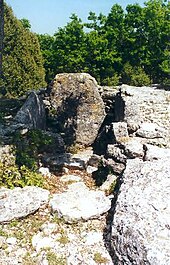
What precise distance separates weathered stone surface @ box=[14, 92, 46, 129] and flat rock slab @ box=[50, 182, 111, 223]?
3.60 meters

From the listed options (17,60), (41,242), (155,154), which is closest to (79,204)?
(41,242)

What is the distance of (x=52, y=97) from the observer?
11.8m

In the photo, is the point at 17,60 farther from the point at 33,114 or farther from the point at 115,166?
the point at 115,166

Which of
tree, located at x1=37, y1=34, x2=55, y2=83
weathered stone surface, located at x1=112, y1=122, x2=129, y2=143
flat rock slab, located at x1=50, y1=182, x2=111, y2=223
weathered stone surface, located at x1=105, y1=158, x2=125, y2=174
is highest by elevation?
tree, located at x1=37, y1=34, x2=55, y2=83

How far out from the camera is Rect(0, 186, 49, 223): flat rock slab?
6273mm

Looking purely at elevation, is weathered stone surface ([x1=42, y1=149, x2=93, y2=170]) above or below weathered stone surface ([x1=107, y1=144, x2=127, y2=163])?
below

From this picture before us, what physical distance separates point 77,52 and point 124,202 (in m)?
15.4

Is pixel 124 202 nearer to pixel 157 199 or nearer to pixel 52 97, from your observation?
pixel 157 199

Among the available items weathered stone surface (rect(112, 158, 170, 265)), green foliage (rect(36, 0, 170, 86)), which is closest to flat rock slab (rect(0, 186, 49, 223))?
weathered stone surface (rect(112, 158, 170, 265))

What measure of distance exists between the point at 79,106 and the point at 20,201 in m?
5.54

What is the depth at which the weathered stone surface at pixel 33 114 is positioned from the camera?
1037 cm

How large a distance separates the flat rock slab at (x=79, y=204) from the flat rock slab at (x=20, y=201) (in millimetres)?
262

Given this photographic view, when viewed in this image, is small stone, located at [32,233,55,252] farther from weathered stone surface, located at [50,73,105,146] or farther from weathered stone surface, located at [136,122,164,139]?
weathered stone surface, located at [50,73,105,146]

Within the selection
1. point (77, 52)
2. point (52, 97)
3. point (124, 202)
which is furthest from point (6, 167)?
point (77, 52)
